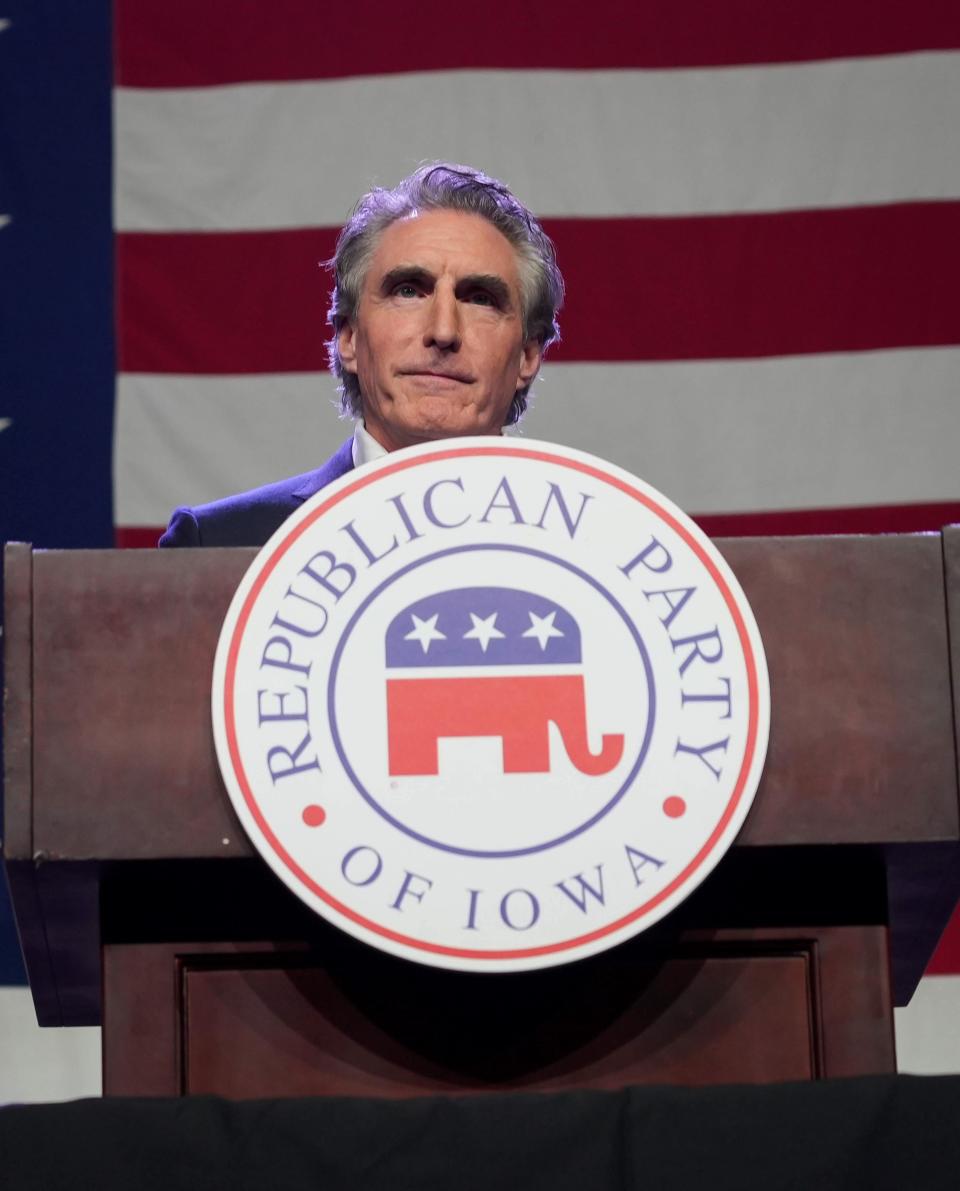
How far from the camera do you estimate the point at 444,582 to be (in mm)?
1045

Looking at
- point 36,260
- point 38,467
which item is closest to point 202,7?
point 36,260

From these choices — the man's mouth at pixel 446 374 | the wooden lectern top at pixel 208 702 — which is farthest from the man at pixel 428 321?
the wooden lectern top at pixel 208 702

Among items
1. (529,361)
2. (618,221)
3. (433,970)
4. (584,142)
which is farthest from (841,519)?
(433,970)

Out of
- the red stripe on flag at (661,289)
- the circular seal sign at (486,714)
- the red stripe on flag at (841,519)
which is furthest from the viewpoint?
the red stripe on flag at (661,289)

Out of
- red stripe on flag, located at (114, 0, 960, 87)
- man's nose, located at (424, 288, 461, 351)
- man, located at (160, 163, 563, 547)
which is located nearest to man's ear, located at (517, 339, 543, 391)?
man, located at (160, 163, 563, 547)

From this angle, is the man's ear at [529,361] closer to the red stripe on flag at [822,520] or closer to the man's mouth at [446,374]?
the man's mouth at [446,374]

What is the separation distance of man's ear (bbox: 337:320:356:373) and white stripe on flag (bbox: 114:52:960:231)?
1.40 meters

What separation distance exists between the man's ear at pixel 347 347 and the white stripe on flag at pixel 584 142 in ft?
4.60

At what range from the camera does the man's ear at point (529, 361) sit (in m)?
1.93

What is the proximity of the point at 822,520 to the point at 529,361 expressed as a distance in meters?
1.28

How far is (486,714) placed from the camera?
1028 mm

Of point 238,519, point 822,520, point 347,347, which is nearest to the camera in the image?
point 238,519

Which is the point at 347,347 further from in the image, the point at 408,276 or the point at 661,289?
the point at 661,289

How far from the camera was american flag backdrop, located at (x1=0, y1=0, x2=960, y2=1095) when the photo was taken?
10.5 ft
